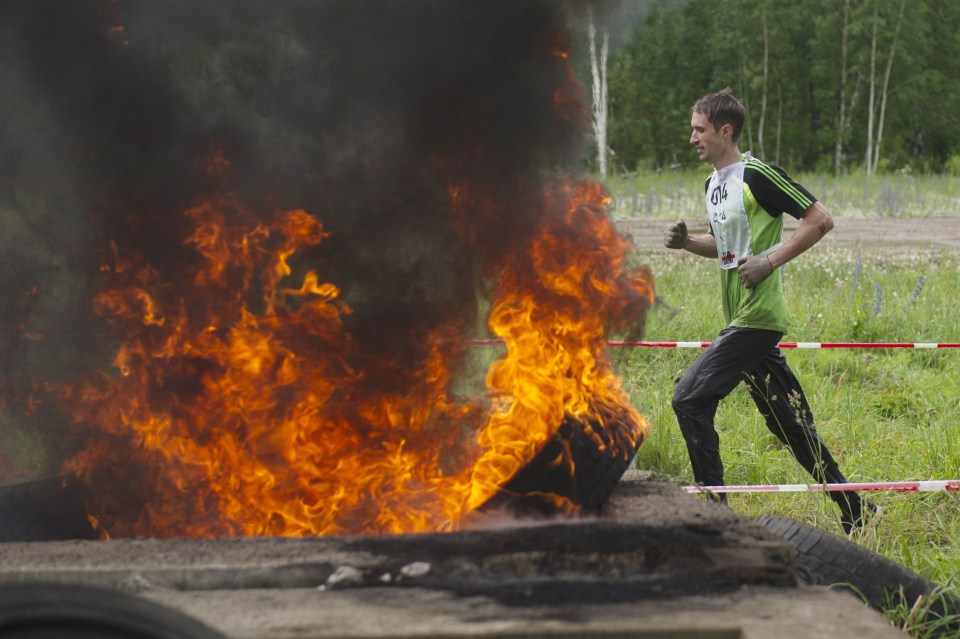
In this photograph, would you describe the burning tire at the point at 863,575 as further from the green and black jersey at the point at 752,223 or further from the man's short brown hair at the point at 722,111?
the man's short brown hair at the point at 722,111

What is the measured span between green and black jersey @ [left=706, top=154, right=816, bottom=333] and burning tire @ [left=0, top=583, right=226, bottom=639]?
11.4 feet

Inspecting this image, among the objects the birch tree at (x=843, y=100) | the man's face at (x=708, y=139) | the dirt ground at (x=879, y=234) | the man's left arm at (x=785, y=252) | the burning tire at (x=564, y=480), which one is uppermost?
the birch tree at (x=843, y=100)

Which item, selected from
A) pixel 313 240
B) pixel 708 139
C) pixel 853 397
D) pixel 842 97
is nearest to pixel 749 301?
pixel 708 139

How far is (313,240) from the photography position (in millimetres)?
4227

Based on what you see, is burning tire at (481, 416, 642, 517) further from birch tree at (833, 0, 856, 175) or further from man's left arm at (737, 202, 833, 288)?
birch tree at (833, 0, 856, 175)

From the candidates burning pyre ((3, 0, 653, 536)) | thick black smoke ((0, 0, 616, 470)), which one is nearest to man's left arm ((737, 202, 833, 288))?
burning pyre ((3, 0, 653, 536))

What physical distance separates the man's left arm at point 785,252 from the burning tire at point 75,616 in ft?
11.3

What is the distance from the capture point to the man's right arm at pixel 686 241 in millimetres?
5031

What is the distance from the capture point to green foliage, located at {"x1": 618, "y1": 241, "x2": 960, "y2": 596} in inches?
199

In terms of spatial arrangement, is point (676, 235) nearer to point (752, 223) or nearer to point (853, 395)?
point (752, 223)

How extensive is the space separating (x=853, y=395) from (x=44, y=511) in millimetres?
5361

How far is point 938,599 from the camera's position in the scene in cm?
345

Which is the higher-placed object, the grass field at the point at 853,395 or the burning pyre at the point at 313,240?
the burning pyre at the point at 313,240

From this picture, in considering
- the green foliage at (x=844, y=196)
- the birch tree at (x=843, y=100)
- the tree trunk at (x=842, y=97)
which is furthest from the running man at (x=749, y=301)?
the birch tree at (x=843, y=100)
